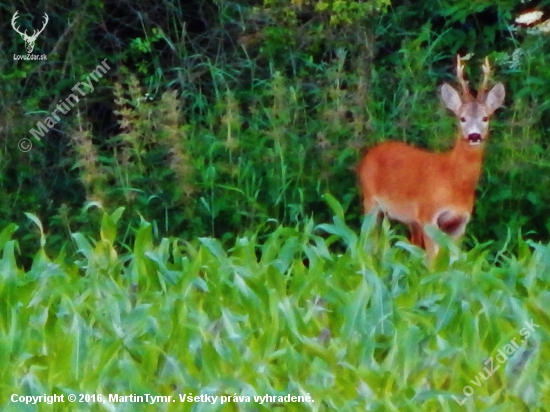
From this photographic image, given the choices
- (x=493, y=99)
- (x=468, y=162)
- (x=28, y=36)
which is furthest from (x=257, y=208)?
(x=28, y=36)

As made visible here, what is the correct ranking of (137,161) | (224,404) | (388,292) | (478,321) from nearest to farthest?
(224,404) → (478,321) → (388,292) → (137,161)

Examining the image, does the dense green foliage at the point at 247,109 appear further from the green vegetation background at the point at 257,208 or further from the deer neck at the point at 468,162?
the deer neck at the point at 468,162

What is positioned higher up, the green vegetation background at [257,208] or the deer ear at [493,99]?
the deer ear at [493,99]

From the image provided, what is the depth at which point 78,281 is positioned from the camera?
19.0 feet

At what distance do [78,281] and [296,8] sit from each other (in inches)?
111

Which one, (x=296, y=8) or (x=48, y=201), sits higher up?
(x=296, y=8)

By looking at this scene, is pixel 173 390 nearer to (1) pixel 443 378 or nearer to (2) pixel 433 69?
(1) pixel 443 378

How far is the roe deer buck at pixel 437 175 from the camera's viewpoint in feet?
21.7

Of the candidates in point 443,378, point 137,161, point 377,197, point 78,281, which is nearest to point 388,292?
point 443,378

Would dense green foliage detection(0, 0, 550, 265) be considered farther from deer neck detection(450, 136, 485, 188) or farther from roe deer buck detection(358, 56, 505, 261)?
deer neck detection(450, 136, 485, 188)

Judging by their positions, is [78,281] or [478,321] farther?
[78,281]

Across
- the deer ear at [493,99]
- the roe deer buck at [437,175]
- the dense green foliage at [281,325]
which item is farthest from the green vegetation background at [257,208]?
the deer ear at [493,99]

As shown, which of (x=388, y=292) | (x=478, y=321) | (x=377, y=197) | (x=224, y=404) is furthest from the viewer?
(x=377, y=197)

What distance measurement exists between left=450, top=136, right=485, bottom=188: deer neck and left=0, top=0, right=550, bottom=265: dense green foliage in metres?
0.42
